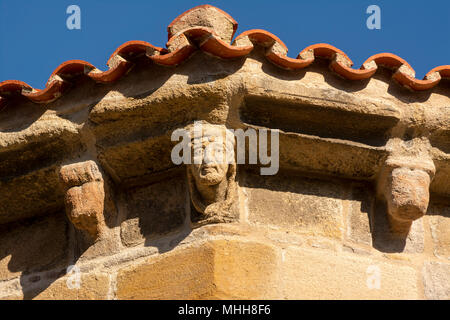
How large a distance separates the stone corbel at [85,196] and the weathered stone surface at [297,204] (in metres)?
0.73

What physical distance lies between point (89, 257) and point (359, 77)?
156 centimetres

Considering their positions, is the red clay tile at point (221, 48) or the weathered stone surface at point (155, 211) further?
the weathered stone surface at point (155, 211)

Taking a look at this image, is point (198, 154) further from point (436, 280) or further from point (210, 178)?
point (436, 280)

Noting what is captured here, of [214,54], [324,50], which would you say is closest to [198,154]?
[214,54]

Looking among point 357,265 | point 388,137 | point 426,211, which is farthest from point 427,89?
point 357,265

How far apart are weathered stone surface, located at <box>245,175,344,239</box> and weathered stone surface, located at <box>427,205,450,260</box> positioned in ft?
1.61

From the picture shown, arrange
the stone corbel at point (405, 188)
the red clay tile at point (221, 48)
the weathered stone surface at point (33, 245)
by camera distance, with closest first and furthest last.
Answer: the red clay tile at point (221, 48) → the stone corbel at point (405, 188) → the weathered stone surface at point (33, 245)

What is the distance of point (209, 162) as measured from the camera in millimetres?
4125

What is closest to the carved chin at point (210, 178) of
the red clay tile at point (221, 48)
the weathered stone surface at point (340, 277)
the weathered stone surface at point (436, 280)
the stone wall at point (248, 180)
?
the stone wall at point (248, 180)

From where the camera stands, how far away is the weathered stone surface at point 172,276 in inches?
156

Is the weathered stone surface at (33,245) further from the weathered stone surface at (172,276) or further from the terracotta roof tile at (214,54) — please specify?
the terracotta roof tile at (214,54)

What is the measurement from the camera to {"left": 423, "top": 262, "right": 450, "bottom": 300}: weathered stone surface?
4242 mm

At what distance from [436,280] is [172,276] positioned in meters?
1.26

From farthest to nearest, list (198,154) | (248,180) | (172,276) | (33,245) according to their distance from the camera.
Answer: (33,245), (248,180), (198,154), (172,276)
